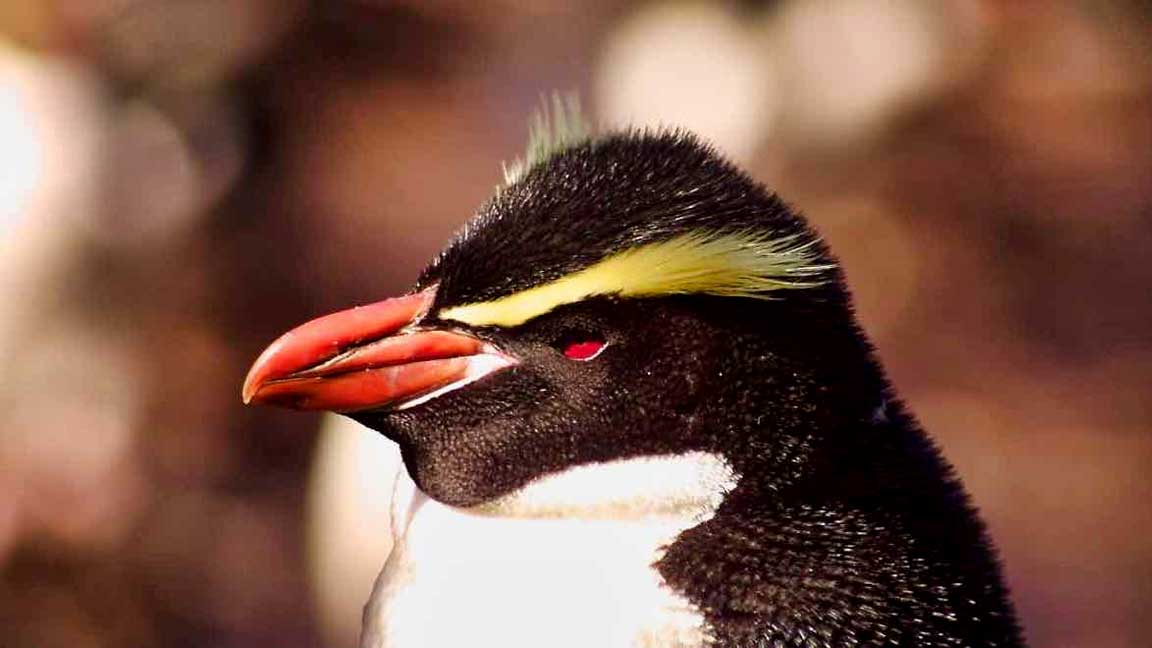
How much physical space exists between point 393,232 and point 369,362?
540 cm

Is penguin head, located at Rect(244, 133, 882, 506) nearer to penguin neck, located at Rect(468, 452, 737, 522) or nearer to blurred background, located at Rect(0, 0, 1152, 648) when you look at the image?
penguin neck, located at Rect(468, 452, 737, 522)

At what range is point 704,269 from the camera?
59.8 inches

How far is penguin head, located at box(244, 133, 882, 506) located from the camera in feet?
4.99

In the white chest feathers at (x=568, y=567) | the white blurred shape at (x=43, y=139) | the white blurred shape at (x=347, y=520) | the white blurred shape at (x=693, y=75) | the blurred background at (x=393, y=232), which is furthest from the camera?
the white blurred shape at (x=693, y=75)

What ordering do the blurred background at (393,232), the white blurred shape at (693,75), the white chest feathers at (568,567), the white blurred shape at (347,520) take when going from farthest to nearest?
the white blurred shape at (693,75) → the blurred background at (393,232) → the white blurred shape at (347,520) → the white chest feathers at (568,567)

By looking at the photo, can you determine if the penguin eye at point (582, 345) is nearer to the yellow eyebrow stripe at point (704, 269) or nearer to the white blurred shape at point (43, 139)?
the yellow eyebrow stripe at point (704, 269)

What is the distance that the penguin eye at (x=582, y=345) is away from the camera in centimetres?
157

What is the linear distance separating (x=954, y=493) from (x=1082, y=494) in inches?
170

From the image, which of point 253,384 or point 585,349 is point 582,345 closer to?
point 585,349

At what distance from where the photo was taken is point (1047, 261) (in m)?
6.91

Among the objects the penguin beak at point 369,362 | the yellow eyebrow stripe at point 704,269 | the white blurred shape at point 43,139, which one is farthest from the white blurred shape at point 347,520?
the yellow eyebrow stripe at point 704,269

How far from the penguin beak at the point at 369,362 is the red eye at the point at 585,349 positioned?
61mm

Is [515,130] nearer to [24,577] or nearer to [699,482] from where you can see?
[24,577]

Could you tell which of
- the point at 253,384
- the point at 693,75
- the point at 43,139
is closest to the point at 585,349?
the point at 253,384
